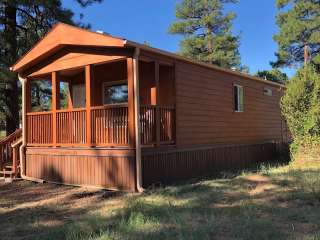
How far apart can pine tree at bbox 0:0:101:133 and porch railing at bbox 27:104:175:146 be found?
430cm

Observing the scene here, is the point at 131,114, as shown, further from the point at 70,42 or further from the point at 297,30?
the point at 297,30

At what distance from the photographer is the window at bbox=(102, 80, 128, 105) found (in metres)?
13.2

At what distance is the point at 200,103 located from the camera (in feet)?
43.2

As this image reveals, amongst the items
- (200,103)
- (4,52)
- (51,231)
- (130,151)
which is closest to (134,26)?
(4,52)

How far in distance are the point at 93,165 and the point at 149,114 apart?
189cm

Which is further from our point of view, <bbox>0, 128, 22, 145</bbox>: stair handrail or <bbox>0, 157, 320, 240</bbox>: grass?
<bbox>0, 128, 22, 145</bbox>: stair handrail

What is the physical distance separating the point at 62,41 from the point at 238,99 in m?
6.84

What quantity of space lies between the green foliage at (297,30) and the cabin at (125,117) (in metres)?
17.2

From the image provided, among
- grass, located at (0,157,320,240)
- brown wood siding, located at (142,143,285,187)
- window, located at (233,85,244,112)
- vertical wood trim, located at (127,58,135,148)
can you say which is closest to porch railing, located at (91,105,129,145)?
vertical wood trim, located at (127,58,135,148)

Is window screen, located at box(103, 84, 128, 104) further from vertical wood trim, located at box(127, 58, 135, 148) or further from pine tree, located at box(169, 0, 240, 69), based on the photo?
pine tree, located at box(169, 0, 240, 69)

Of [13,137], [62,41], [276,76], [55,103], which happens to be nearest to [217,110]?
[55,103]

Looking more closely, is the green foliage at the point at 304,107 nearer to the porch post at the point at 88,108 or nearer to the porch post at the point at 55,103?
the porch post at the point at 88,108

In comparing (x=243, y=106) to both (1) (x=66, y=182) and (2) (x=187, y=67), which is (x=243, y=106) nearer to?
(2) (x=187, y=67)

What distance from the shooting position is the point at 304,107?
15016 millimetres
